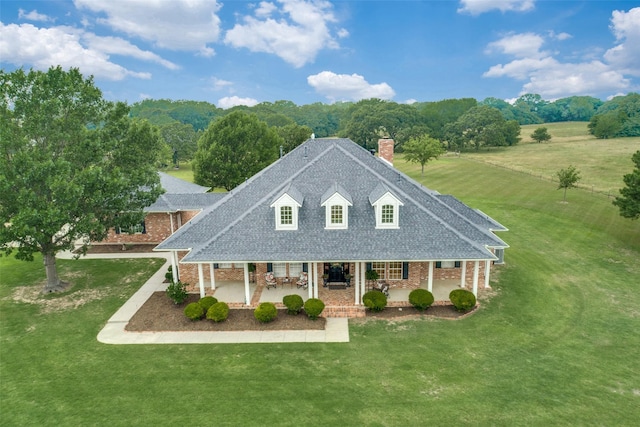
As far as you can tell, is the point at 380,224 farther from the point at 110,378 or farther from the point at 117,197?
the point at 117,197

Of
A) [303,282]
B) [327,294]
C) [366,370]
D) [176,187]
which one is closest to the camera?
[366,370]

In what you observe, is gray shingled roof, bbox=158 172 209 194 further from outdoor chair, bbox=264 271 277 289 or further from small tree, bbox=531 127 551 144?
small tree, bbox=531 127 551 144

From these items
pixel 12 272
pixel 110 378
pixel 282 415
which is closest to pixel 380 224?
pixel 282 415

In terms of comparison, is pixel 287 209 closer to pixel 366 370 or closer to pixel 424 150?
pixel 366 370

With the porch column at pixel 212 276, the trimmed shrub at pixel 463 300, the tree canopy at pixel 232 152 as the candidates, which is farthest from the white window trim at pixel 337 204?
the tree canopy at pixel 232 152

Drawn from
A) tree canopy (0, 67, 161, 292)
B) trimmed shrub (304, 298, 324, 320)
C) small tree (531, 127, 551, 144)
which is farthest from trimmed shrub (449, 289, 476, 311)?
small tree (531, 127, 551, 144)

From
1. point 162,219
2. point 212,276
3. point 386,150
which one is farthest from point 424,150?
point 212,276

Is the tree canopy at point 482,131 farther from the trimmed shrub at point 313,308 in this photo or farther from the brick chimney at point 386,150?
the trimmed shrub at point 313,308
